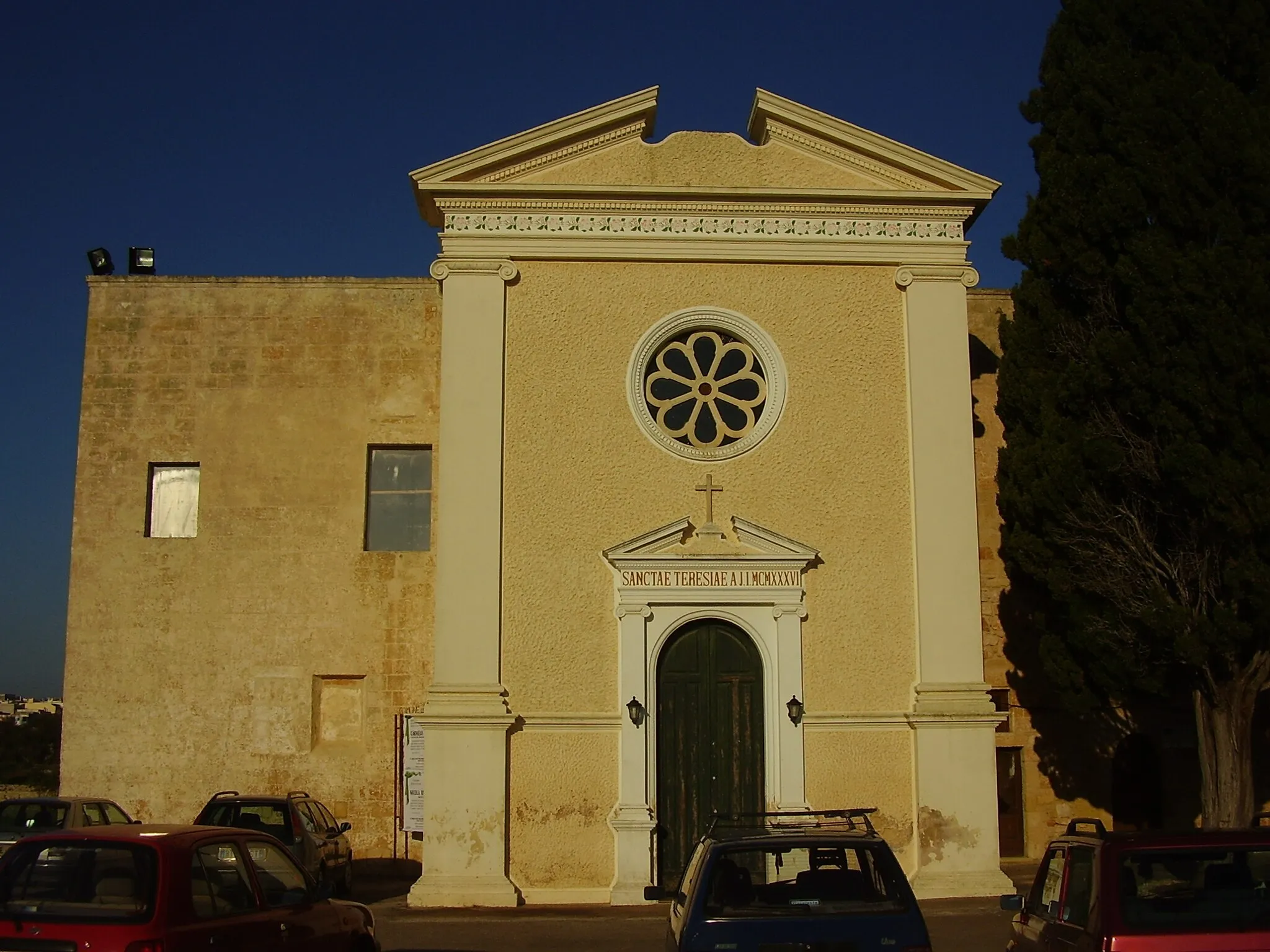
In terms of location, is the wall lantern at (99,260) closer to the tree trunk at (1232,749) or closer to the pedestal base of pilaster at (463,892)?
the pedestal base of pilaster at (463,892)

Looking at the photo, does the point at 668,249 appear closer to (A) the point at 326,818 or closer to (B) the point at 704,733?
(B) the point at 704,733

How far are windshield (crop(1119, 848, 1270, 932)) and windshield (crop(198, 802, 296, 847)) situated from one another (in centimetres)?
1133

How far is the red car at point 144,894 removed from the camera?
713cm

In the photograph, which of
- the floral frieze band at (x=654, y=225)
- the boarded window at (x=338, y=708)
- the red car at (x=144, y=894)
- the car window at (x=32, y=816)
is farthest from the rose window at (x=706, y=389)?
the red car at (x=144, y=894)

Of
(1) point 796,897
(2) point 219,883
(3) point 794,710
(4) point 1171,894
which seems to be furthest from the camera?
(3) point 794,710

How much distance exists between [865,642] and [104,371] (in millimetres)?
11773

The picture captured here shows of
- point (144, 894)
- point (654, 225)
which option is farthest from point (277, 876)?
point (654, 225)

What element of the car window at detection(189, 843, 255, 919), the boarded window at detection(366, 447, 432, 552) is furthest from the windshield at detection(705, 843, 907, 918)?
the boarded window at detection(366, 447, 432, 552)

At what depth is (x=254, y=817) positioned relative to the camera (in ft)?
53.8

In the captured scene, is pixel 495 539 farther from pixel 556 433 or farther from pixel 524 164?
pixel 524 164

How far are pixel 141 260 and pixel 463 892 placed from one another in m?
11.7

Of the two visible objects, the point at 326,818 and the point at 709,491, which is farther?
the point at 326,818

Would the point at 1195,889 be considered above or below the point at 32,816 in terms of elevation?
above

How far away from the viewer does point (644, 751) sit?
15.5 meters
